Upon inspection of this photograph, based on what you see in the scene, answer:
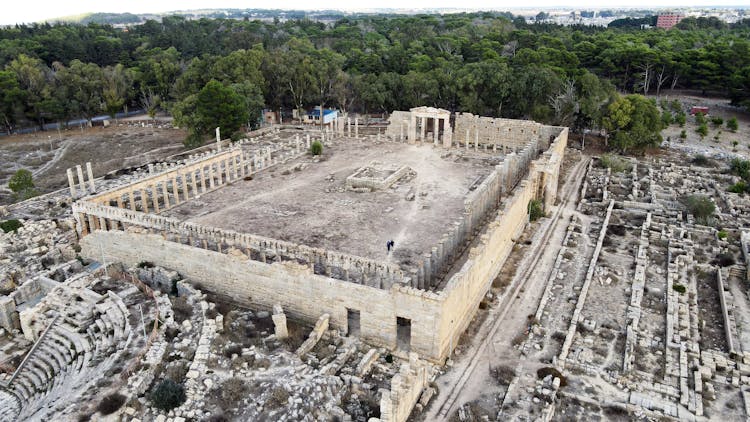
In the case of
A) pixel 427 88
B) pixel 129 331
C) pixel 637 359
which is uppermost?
pixel 427 88

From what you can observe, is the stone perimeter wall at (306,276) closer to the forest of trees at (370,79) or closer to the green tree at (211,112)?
the green tree at (211,112)

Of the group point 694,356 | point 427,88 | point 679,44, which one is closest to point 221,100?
point 427,88

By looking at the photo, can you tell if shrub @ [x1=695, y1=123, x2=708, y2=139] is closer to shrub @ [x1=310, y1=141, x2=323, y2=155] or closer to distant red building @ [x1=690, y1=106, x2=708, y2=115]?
distant red building @ [x1=690, y1=106, x2=708, y2=115]

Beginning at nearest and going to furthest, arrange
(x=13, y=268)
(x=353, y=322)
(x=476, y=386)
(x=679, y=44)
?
(x=476, y=386)
(x=353, y=322)
(x=13, y=268)
(x=679, y=44)

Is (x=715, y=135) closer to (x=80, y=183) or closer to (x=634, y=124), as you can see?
(x=634, y=124)

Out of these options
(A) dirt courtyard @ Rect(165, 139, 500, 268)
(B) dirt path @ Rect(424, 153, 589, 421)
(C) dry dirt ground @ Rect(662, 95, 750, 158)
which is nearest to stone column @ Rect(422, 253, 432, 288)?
(A) dirt courtyard @ Rect(165, 139, 500, 268)

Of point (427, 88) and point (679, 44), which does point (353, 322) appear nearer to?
point (427, 88)
